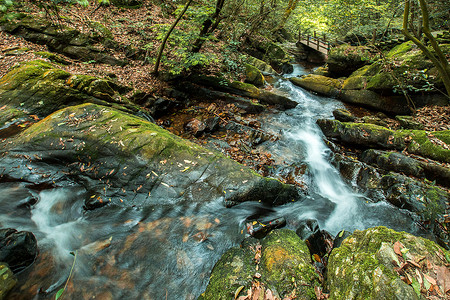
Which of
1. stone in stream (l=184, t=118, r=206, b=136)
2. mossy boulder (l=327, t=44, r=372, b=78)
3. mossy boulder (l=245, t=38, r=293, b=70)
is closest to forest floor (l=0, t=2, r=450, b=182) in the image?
stone in stream (l=184, t=118, r=206, b=136)

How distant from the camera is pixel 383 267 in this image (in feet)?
6.15

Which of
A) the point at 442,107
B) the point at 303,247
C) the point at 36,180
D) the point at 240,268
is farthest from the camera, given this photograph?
the point at 442,107

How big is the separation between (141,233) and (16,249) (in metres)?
1.67

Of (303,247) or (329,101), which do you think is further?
(329,101)

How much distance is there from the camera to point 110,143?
432 centimetres

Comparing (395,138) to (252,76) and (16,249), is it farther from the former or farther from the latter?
(16,249)

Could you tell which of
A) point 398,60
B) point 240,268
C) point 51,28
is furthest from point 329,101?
point 51,28

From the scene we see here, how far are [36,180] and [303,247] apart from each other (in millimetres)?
5550

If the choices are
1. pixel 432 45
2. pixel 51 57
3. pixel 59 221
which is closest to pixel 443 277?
pixel 59 221

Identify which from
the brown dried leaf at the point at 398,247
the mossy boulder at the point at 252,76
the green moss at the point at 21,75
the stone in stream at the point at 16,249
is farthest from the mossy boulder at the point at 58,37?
the brown dried leaf at the point at 398,247

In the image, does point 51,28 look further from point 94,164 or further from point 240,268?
point 240,268

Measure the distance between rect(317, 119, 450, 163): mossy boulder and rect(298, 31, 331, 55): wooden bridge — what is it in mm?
14506

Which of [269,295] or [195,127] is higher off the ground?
[195,127]

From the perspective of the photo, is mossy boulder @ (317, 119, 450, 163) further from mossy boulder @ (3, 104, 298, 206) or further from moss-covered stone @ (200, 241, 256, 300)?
moss-covered stone @ (200, 241, 256, 300)
